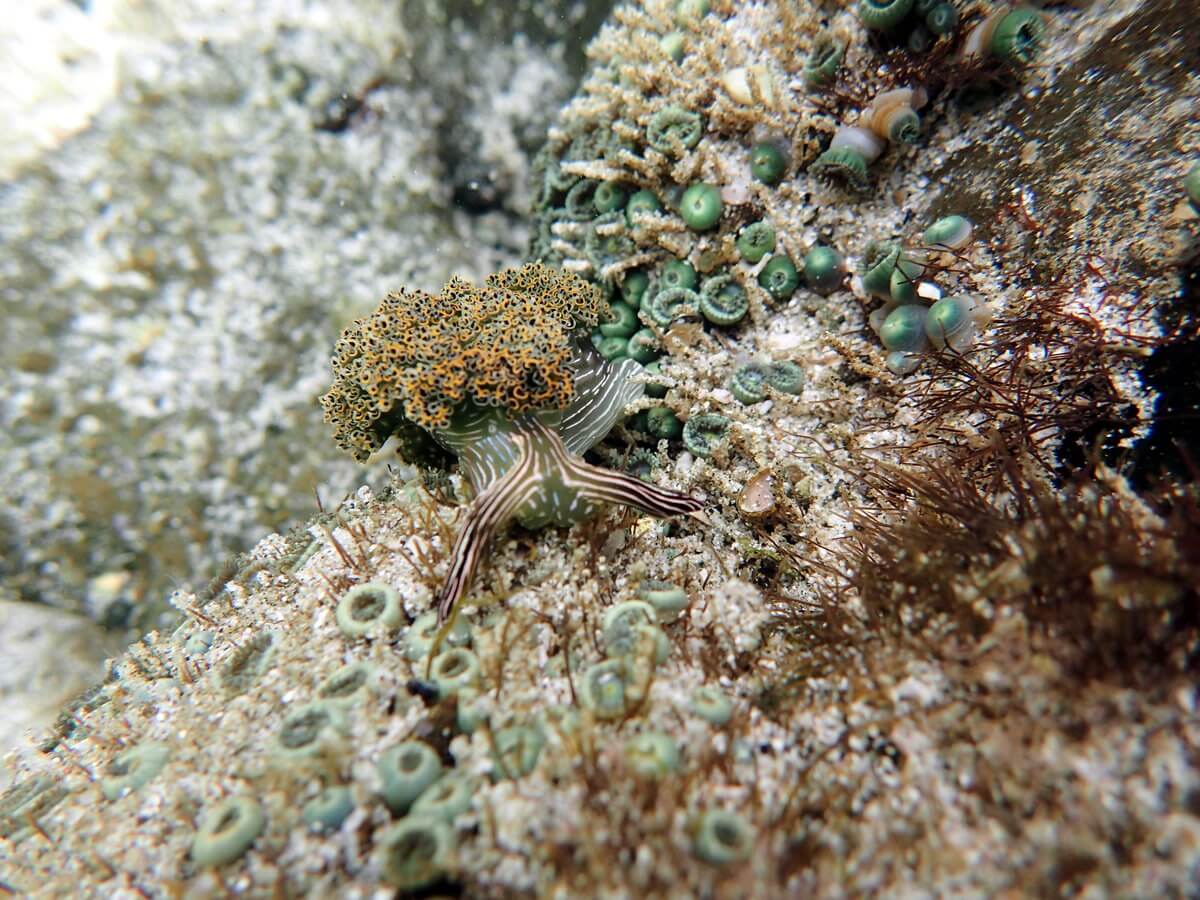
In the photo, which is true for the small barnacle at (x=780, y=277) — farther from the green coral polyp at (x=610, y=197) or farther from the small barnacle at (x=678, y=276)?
the green coral polyp at (x=610, y=197)

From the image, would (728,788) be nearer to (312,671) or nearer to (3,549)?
(312,671)

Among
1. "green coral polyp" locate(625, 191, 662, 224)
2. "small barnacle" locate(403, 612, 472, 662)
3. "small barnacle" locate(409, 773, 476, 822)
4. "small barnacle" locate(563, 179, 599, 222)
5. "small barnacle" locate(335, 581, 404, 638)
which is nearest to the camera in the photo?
"small barnacle" locate(409, 773, 476, 822)

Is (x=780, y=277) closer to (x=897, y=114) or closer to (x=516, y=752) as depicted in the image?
(x=897, y=114)

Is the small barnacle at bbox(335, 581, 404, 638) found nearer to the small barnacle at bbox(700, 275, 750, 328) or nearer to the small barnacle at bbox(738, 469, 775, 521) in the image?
the small barnacle at bbox(738, 469, 775, 521)

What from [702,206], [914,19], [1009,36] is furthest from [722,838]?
[914,19]

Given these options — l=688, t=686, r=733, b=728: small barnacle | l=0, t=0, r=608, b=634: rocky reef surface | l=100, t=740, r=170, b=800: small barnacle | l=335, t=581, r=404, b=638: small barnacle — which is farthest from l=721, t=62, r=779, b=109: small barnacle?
l=100, t=740, r=170, b=800: small barnacle

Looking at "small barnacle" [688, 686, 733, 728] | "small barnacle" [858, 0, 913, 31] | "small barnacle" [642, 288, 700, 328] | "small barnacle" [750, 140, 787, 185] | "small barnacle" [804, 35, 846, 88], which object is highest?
"small barnacle" [858, 0, 913, 31]
